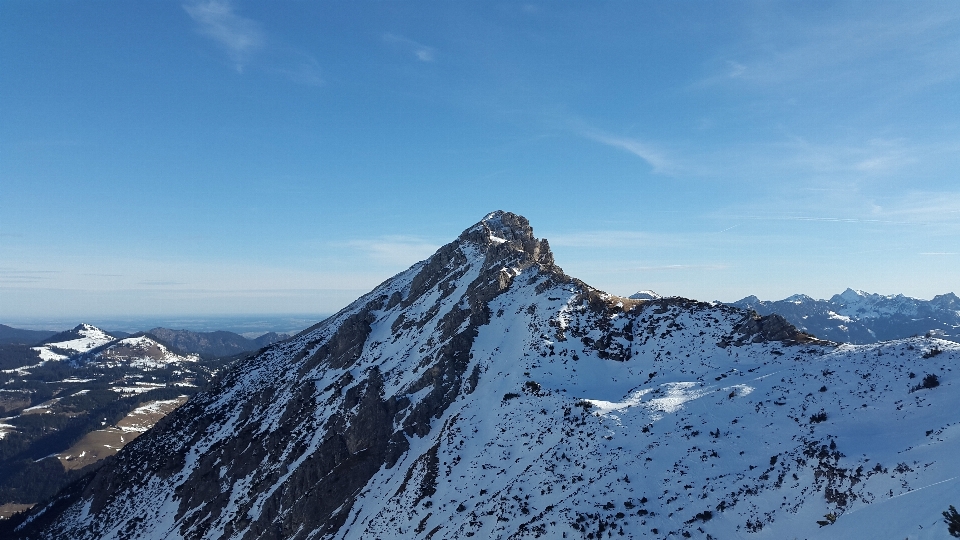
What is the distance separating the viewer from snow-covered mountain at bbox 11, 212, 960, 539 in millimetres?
26500

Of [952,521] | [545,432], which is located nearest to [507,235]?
[545,432]

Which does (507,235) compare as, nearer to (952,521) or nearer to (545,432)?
(545,432)

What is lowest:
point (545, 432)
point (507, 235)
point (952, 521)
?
point (545, 432)

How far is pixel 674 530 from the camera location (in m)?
26.3

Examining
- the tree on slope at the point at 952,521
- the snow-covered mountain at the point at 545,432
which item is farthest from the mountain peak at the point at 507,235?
Result: the tree on slope at the point at 952,521

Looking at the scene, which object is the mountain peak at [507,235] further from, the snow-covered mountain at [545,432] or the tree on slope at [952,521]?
the tree on slope at [952,521]

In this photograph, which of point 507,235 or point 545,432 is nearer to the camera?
point 545,432

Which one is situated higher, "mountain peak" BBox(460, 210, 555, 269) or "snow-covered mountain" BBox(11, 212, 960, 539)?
"mountain peak" BBox(460, 210, 555, 269)

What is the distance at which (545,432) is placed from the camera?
41000 millimetres

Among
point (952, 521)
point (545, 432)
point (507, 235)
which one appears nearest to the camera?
point (952, 521)

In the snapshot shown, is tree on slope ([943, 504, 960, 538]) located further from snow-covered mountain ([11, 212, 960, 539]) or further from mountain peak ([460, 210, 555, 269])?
mountain peak ([460, 210, 555, 269])

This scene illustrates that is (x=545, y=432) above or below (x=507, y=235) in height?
below

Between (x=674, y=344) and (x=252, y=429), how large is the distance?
67.1 metres

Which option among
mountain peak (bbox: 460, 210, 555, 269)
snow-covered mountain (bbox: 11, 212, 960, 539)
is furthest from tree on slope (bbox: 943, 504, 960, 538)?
mountain peak (bbox: 460, 210, 555, 269)
